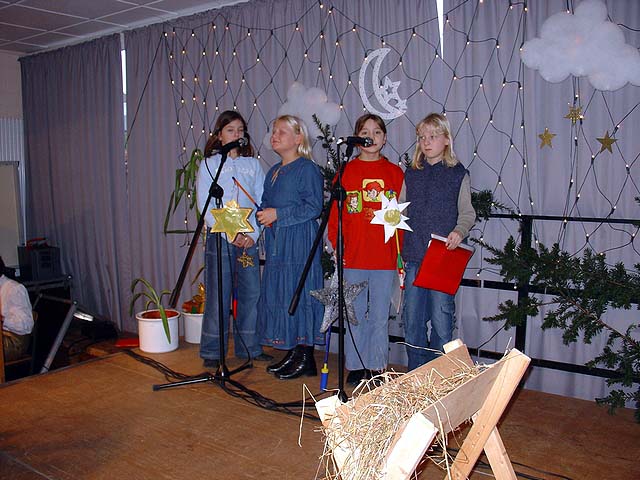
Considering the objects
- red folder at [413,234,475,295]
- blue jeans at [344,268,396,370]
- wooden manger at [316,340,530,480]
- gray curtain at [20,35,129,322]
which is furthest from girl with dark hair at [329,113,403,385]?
gray curtain at [20,35,129,322]

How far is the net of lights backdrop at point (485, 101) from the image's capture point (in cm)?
282

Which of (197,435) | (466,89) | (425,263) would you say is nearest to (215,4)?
(466,89)

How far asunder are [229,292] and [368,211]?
3.13ft

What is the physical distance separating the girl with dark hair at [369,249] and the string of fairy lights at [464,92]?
1.70ft

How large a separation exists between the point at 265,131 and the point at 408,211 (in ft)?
5.03

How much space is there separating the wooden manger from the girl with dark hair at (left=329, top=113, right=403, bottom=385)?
1.31 metres

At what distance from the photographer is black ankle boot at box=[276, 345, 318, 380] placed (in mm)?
3158

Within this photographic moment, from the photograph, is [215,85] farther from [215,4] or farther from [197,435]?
[197,435]

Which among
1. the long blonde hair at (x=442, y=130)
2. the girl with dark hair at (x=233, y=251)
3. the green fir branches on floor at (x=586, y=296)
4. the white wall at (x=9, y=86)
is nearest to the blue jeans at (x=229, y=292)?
the girl with dark hair at (x=233, y=251)

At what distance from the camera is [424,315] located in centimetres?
290

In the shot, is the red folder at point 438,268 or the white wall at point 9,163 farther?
the white wall at point 9,163

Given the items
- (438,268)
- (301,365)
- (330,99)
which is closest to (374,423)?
(438,268)

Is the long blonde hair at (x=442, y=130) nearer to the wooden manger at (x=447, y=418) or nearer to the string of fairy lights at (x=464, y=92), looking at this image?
the string of fairy lights at (x=464, y=92)

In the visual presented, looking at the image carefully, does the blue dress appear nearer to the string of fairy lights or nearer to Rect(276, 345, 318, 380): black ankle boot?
Rect(276, 345, 318, 380): black ankle boot
